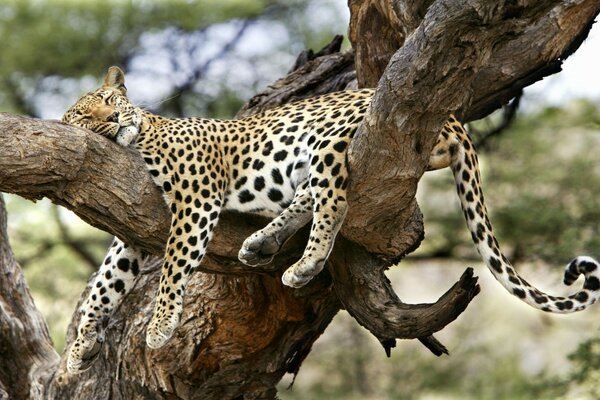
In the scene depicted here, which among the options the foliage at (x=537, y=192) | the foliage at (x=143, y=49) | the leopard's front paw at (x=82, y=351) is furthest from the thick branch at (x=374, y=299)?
the foliage at (x=143, y=49)

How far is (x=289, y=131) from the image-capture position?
689 cm

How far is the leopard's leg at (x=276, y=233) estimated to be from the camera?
624 centimetres

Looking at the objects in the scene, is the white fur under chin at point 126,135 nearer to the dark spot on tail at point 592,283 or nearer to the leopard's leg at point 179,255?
the leopard's leg at point 179,255

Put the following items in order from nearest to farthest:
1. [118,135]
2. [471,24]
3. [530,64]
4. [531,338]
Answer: [471,24] < [118,135] < [530,64] < [531,338]

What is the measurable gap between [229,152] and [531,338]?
1778 centimetres

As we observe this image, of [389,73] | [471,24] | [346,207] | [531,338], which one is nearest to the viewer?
[471,24]

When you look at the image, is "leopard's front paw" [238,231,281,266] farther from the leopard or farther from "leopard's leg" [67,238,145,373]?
"leopard's leg" [67,238,145,373]

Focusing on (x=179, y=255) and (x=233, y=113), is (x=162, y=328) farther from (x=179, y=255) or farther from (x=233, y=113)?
(x=233, y=113)

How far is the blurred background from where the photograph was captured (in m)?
16.9

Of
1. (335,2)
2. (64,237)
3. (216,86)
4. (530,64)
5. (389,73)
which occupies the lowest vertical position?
(389,73)

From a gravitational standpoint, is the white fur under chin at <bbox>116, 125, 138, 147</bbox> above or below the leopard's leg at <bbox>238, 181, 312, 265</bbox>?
above

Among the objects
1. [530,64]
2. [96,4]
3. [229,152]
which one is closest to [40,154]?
[229,152]

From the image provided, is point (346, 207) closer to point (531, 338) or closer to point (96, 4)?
point (96, 4)

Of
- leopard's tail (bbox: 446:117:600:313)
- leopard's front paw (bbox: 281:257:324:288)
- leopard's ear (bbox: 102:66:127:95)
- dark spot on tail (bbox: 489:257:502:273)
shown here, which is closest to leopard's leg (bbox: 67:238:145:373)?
leopard's ear (bbox: 102:66:127:95)
